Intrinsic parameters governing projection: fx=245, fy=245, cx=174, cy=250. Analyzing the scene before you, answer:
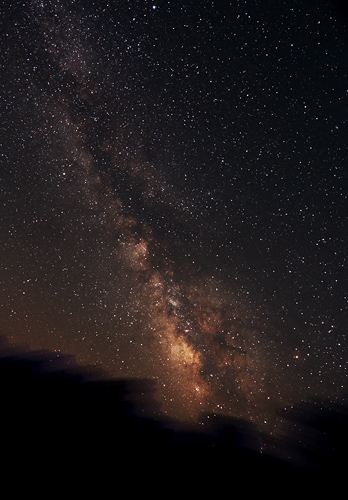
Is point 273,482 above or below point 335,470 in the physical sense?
below

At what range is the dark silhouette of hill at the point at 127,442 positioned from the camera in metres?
2.85

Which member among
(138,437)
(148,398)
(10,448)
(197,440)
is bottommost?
(10,448)

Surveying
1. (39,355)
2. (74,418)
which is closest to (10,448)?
(74,418)

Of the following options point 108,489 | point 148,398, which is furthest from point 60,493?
point 148,398

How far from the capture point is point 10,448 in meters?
2.70

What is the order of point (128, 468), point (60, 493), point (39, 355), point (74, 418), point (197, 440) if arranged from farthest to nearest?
point (39, 355), point (197, 440), point (74, 418), point (128, 468), point (60, 493)

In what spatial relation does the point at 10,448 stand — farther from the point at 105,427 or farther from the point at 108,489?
the point at 105,427

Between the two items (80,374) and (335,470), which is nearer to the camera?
(335,470)

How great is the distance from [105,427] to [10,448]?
2.08 meters

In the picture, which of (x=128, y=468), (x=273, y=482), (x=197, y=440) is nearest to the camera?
(x=128, y=468)

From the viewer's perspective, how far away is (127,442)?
163 inches

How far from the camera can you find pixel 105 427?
443 centimetres

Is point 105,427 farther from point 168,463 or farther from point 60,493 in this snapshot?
point 60,493

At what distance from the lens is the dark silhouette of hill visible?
2.85 metres
